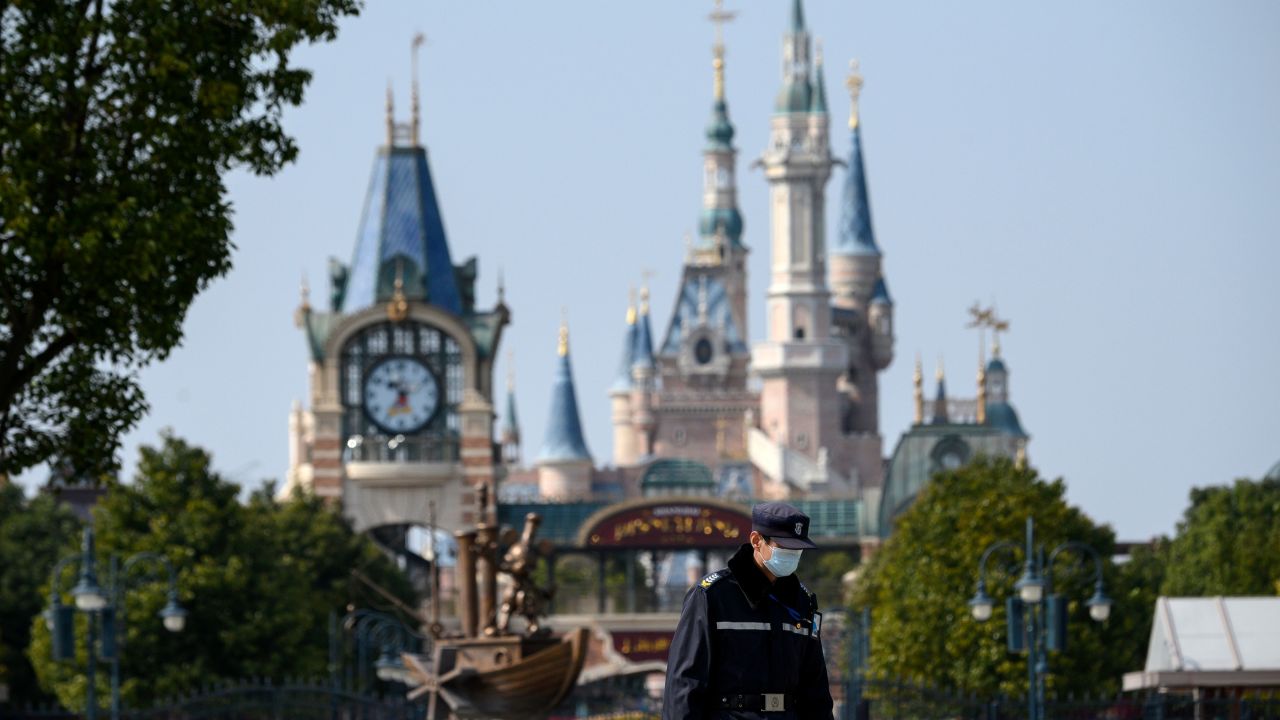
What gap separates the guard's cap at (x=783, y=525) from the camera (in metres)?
18.7

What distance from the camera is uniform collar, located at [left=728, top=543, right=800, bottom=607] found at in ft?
62.3

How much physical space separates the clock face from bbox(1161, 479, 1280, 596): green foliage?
28321 millimetres

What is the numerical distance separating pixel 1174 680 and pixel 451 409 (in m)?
73.4

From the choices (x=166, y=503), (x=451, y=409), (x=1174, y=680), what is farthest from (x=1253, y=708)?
(x=451, y=409)

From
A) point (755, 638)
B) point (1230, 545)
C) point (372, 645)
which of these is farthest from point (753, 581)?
point (1230, 545)

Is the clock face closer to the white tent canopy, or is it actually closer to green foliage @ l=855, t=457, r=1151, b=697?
green foliage @ l=855, t=457, r=1151, b=697

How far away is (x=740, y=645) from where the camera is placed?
19.0 m

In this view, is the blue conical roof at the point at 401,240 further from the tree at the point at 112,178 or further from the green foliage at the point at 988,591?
the tree at the point at 112,178

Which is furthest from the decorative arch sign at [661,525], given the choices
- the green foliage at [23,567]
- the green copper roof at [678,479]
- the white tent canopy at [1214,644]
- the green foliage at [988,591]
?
the white tent canopy at [1214,644]

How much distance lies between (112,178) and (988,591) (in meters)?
44.5

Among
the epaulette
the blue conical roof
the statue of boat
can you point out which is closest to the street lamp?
the statue of boat

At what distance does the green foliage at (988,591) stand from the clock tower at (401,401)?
1577 inches

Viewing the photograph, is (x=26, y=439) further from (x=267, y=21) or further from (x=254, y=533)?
(x=254, y=533)

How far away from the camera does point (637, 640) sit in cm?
12388
